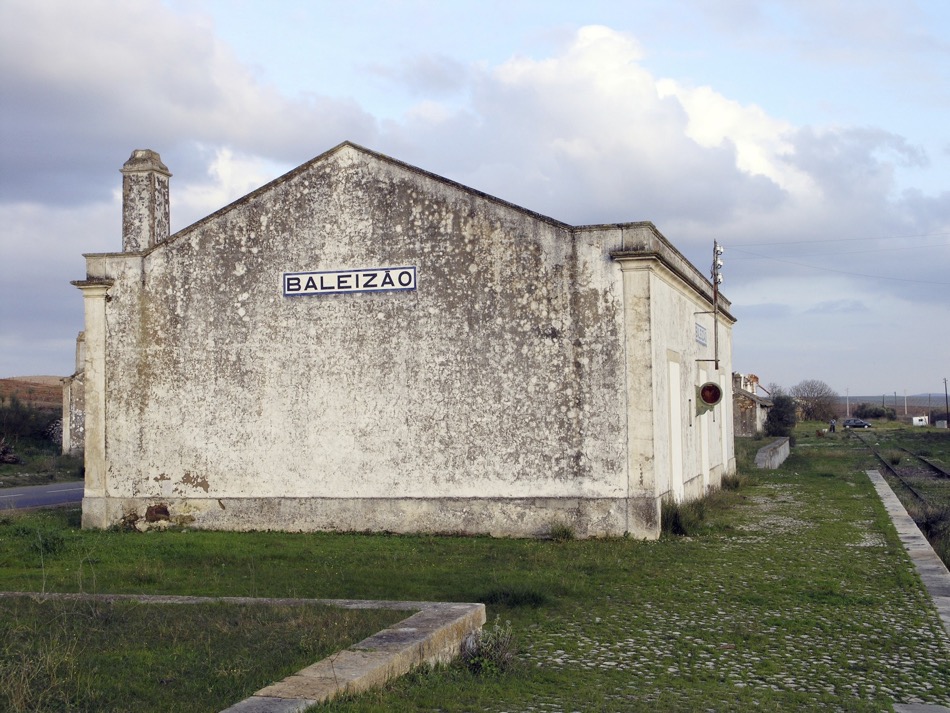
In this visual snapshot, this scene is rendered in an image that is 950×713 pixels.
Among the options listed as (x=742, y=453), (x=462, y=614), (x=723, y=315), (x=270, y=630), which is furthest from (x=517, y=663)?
(x=742, y=453)

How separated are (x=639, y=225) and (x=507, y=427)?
3313mm

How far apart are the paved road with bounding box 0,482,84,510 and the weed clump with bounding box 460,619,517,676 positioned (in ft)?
46.6

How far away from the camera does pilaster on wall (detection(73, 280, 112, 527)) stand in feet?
48.8

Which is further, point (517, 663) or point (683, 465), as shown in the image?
point (683, 465)

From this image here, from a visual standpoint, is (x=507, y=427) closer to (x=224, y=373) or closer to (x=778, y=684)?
(x=224, y=373)

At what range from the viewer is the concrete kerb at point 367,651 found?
16.6 feet

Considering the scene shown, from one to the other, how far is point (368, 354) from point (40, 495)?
11530 millimetres

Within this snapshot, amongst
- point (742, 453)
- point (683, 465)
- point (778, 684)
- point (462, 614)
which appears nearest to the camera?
point (778, 684)

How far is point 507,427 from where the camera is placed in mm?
13383

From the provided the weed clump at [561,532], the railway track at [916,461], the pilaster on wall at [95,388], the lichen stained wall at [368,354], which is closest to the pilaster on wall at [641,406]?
the lichen stained wall at [368,354]

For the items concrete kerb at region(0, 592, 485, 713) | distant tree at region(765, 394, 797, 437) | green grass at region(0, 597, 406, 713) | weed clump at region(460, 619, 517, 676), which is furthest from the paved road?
distant tree at region(765, 394, 797, 437)

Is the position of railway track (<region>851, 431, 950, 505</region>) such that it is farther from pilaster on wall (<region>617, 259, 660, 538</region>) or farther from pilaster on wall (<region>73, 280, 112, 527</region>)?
pilaster on wall (<region>73, 280, 112, 527</region>)

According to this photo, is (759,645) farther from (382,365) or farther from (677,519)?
(382,365)

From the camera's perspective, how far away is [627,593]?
9352 mm
